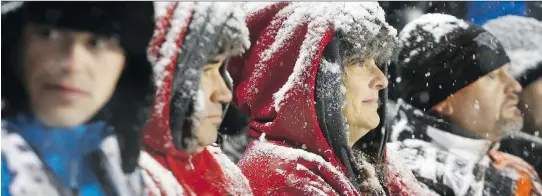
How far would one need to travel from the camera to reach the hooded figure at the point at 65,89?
132 cm

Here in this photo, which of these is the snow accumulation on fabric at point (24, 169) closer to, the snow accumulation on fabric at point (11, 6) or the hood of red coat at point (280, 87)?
the snow accumulation on fabric at point (11, 6)

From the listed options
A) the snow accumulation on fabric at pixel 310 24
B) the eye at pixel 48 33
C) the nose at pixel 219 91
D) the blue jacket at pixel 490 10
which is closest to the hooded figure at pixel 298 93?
the snow accumulation on fabric at pixel 310 24

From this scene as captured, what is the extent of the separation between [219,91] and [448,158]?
898 mm

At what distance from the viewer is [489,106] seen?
216cm

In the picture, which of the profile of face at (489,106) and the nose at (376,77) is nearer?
the nose at (376,77)

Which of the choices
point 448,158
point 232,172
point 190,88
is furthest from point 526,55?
point 190,88

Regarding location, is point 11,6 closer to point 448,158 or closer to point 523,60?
point 448,158

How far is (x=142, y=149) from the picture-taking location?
1.45 metres

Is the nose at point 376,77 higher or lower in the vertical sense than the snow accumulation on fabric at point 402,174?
higher

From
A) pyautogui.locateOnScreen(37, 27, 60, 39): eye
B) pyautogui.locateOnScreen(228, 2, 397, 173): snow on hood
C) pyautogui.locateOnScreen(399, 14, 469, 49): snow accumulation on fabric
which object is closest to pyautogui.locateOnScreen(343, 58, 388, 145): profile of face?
pyautogui.locateOnScreen(228, 2, 397, 173): snow on hood

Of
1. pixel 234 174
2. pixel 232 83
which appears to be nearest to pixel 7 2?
pixel 232 83

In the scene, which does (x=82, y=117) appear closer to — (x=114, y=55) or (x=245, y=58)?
(x=114, y=55)

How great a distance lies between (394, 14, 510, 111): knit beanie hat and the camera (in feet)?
6.79

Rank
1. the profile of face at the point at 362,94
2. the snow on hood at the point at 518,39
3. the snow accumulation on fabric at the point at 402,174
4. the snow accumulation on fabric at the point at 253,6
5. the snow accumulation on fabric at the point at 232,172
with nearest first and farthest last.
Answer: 1. the snow accumulation on fabric at the point at 232,172
2. the snow accumulation on fabric at the point at 253,6
3. the profile of face at the point at 362,94
4. the snow accumulation on fabric at the point at 402,174
5. the snow on hood at the point at 518,39
